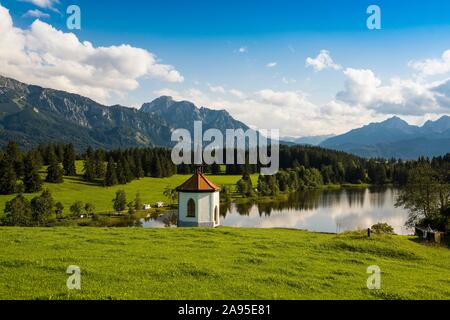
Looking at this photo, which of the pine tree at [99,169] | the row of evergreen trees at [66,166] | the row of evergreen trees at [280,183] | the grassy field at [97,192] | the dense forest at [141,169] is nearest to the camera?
the row of evergreen trees at [66,166]

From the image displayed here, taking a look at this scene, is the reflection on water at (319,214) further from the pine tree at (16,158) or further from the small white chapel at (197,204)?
the pine tree at (16,158)

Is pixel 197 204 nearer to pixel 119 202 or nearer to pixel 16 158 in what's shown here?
pixel 119 202

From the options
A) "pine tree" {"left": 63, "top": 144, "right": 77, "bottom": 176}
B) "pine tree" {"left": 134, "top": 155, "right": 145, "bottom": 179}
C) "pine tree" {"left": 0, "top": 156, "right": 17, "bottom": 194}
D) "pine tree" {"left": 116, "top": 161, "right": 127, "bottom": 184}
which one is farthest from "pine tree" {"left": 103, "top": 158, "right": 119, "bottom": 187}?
"pine tree" {"left": 0, "top": 156, "right": 17, "bottom": 194}

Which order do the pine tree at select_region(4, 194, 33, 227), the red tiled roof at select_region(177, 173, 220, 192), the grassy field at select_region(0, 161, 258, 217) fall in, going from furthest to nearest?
the grassy field at select_region(0, 161, 258, 217)
the pine tree at select_region(4, 194, 33, 227)
the red tiled roof at select_region(177, 173, 220, 192)

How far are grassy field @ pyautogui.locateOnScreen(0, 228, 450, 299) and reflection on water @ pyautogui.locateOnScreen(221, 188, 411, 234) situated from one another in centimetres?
4252

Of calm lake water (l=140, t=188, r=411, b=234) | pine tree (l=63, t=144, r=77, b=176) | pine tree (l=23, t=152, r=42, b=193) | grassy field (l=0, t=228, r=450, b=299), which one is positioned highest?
pine tree (l=63, t=144, r=77, b=176)

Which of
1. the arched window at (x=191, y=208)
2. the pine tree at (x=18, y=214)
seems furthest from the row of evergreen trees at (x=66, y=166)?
the arched window at (x=191, y=208)

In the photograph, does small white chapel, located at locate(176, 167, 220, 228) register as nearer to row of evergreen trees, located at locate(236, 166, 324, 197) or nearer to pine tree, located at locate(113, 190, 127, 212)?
pine tree, located at locate(113, 190, 127, 212)

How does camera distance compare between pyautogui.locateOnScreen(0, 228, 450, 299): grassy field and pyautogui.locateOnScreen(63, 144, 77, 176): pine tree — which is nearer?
pyautogui.locateOnScreen(0, 228, 450, 299): grassy field

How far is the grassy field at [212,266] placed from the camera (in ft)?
45.1

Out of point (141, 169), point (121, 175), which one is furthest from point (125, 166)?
point (141, 169)

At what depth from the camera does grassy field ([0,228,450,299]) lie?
1376 centimetres
